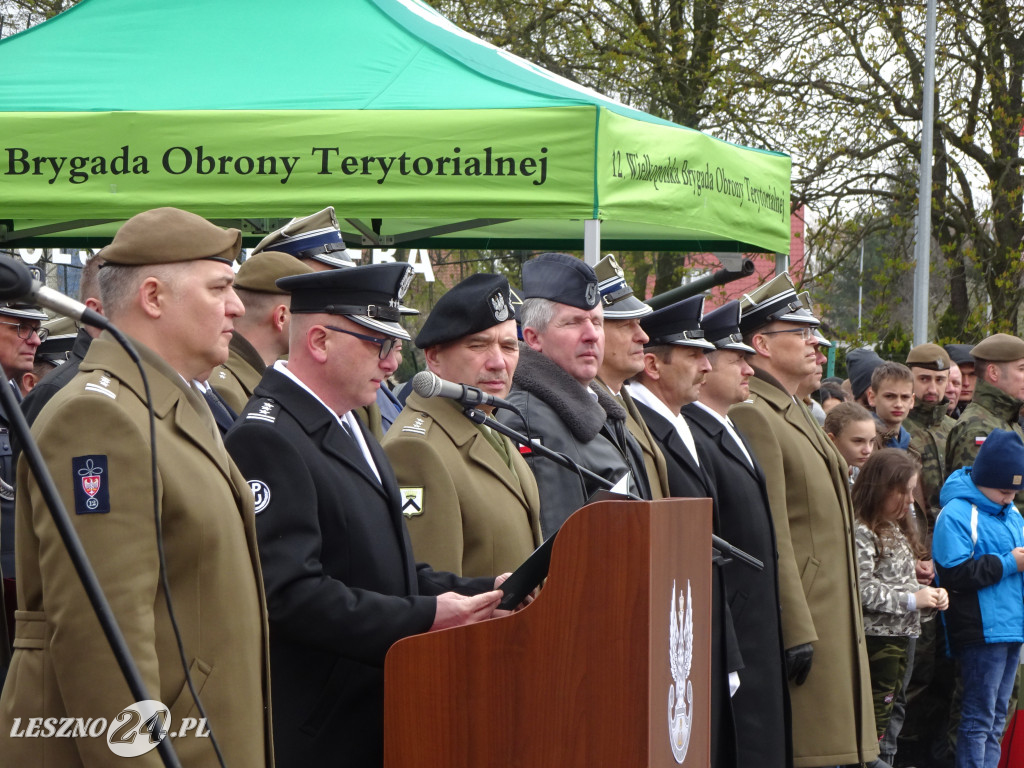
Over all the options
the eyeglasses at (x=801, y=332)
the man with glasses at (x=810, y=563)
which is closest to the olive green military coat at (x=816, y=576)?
the man with glasses at (x=810, y=563)

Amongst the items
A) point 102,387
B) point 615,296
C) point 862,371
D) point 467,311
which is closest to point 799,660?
point 615,296

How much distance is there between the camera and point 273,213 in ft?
17.3

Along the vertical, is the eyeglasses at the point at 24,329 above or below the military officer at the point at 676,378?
above

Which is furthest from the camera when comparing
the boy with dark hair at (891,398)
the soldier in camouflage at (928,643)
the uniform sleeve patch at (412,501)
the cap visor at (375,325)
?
the boy with dark hair at (891,398)

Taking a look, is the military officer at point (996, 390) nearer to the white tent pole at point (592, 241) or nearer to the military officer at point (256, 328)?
the white tent pole at point (592, 241)

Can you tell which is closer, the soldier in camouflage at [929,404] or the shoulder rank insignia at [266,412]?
the shoulder rank insignia at [266,412]

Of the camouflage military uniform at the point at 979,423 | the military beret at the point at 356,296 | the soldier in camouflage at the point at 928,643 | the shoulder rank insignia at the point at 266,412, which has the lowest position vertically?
the soldier in camouflage at the point at 928,643

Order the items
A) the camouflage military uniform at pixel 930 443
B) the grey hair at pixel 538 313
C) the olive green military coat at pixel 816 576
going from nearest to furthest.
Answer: the grey hair at pixel 538 313 < the olive green military coat at pixel 816 576 < the camouflage military uniform at pixel 930 443

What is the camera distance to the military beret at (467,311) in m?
3.95

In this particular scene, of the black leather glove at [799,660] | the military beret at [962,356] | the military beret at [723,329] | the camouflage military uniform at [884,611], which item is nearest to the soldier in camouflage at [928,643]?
the camouflage military uniform at [884,611]

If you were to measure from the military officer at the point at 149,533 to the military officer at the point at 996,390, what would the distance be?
602cm

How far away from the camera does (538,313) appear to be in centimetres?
456

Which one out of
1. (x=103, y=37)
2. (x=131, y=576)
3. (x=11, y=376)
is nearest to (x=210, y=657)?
(x=131, y=576)

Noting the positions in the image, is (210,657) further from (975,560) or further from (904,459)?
(975,560)
